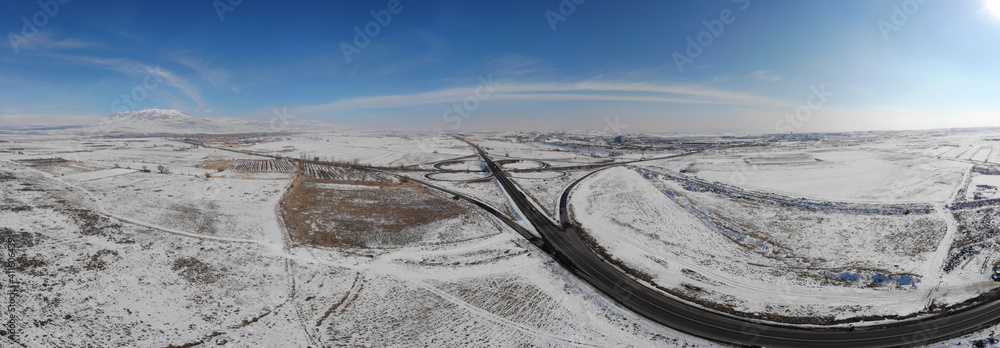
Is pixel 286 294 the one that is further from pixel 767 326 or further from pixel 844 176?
pixel 844 176

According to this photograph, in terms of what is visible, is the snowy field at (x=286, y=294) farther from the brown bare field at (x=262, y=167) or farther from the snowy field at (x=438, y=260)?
the brown bare field at (x=262, y=167)

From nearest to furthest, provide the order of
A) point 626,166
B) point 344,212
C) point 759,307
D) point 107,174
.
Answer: point 759,307
point 344,212
point 107,174
point 626,166

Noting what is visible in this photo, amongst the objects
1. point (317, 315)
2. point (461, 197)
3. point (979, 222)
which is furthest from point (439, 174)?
point (979, 222)

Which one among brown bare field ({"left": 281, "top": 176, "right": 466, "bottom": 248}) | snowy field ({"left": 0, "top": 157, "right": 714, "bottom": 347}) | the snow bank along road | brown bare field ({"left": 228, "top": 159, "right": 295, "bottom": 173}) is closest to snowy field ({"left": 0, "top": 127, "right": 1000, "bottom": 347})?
snowy field ({"left": 0, "top": 157, "right": 714, "bottom": 347})

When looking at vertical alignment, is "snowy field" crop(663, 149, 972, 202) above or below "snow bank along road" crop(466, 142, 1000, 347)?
above

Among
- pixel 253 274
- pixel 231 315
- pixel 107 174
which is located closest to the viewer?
pixel 231 315

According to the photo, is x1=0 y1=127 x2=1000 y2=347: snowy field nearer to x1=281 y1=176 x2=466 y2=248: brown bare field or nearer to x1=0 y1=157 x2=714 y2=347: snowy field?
x1=0 y1=157 x2=714 y2=347: snowy field

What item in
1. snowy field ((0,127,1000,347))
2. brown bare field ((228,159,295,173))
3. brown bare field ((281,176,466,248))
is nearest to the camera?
snowy field ((0,127,1000,347))

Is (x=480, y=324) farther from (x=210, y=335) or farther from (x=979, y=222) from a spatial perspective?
(x=979, y=222)
